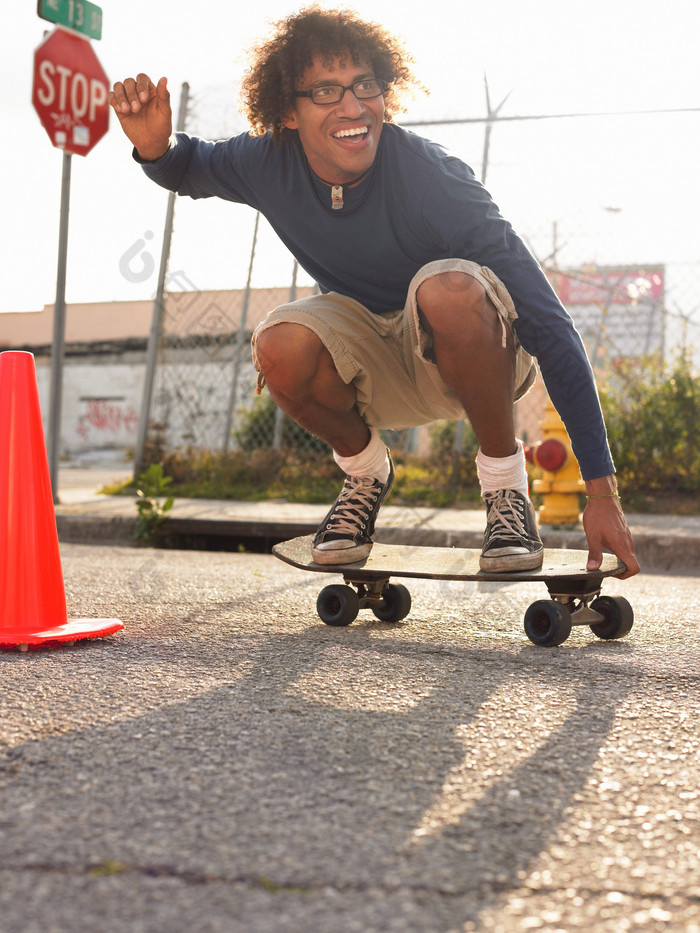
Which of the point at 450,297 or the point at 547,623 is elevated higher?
the point at 450,297

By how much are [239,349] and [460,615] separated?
665 centimetres

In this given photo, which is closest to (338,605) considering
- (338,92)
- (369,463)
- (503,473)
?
(369,463)

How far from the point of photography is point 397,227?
8.32 ft

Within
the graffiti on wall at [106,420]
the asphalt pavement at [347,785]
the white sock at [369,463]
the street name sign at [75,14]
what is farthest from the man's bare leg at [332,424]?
the graffiti on wall at [106,420]

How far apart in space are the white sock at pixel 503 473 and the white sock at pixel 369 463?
36 cm

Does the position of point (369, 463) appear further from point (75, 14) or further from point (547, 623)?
point (75, 14)

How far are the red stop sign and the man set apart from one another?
14.8 ft

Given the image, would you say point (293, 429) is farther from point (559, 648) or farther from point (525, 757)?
point (525, 757)

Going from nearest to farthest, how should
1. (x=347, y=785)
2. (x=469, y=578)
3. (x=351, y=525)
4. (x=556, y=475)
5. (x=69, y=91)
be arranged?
1. (x=347, y=785)
2. (x=469, y=578)
3. (x=351, y=525)
4. (x=556, y=475)
5. (x=69, y=91)

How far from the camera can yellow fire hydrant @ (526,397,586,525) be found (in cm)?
513

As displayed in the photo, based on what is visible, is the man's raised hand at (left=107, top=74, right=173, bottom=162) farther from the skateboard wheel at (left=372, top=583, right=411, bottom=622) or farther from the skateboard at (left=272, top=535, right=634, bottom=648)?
the skateboard wheel at (left=372, top=583, right=411, bottom=622)

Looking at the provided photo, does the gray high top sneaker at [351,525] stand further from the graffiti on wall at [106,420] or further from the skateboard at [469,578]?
the graffiti on wall at [106,420]

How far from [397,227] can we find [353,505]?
81 cm

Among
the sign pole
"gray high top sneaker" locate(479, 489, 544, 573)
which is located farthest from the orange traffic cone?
the sign pole
